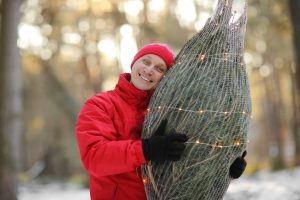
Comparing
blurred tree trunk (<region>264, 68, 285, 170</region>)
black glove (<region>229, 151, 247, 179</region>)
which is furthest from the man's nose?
blurred tree trunk (<region>264, 68, 285, 170</region>)

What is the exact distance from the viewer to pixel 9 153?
6.94 m

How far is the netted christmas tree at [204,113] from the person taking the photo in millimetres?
1971

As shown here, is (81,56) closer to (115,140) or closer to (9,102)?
(9,102)

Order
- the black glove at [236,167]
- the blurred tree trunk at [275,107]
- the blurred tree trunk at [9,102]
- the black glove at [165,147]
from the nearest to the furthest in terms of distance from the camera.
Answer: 1. the black glove at [165,147]
2. the black glove at [236,167]
3. the blurred tree trunk at [9,102]
4. the blurred tree trunk at [275,107]

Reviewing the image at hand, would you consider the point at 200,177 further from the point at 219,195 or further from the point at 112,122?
the point at 112,122

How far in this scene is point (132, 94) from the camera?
2246mm

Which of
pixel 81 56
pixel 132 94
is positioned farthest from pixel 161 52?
pixel 81 56

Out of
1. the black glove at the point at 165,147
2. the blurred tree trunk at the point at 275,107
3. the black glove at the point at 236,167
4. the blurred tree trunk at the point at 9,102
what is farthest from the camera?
the blurred tree trunk at the point at 275,107

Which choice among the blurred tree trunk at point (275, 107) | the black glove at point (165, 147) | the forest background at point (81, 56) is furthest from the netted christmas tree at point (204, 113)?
the blurred tree trunk at point (275, 107)

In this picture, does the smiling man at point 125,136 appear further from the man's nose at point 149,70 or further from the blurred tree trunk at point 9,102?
the blurred tree trunk at point 9,102

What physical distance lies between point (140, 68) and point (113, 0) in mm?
12611

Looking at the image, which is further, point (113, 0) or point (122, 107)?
point (113, 0)

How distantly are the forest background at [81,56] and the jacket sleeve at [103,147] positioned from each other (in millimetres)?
5127

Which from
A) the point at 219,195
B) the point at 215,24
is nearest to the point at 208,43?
the point at 215,24
